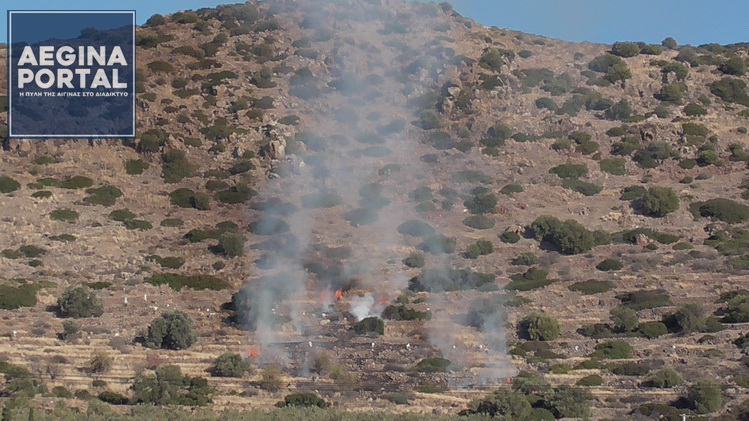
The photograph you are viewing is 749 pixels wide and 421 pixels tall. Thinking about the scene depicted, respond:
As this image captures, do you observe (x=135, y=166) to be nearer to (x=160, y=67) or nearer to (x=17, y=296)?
(x=160, y=67)

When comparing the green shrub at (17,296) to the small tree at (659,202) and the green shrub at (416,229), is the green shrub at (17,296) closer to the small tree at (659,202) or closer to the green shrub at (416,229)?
the green shrub at (416,229)

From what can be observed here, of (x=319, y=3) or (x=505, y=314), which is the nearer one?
(x=505, y=314)

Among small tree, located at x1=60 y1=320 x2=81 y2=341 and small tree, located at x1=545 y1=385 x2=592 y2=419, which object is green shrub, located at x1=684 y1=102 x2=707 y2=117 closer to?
small tree, located at x1=545 y1=385 x2=592 y2=419

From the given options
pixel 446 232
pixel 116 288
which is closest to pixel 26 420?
pixel 116 288

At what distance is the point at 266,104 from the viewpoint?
9131 centimetres

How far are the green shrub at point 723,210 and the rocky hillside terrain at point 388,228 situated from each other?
0.73 ft

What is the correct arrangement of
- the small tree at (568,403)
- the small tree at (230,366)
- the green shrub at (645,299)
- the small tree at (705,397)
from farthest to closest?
the green shrub at (645,299) < the small tree at (230,366) < the small tree at (705,397) < the small tree at (568,403)

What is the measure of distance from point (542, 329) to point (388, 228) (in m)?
19.7

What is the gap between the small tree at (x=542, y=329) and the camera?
182ft

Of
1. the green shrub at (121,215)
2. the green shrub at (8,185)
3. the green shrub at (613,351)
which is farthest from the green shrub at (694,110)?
the green shrub at (8,185)

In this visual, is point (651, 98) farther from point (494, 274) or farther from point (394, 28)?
point (494, 274)

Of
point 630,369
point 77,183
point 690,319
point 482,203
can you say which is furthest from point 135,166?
point 630,369

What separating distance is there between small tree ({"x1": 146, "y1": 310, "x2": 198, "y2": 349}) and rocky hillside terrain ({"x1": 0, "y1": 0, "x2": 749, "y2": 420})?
0.17 meters

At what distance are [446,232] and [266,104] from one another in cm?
2641
